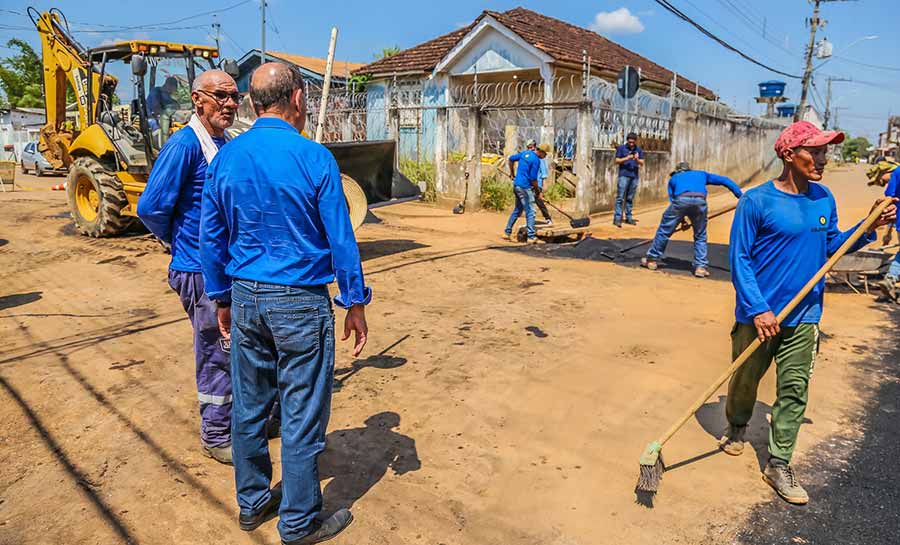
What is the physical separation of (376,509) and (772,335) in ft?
7.02

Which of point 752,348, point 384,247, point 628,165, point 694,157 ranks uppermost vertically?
point 694,157

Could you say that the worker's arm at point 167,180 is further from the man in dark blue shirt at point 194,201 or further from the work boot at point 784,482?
the work boot at point 784,482

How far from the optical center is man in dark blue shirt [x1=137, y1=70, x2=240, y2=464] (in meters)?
3.17

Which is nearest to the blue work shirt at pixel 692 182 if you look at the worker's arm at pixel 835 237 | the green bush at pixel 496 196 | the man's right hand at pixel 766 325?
the worker's arm at pixel 835 237

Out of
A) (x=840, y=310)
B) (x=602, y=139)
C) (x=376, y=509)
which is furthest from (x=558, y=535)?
(x=602, y=139)

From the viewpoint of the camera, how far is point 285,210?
242 cm

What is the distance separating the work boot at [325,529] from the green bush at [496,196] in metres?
12.2

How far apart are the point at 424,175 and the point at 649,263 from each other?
822 centimetres

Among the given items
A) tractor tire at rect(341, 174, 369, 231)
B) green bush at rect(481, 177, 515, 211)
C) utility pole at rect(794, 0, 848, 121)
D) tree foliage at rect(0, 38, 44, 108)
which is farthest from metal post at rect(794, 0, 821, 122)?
tree foliage at rect(0, 38, 44, 108)

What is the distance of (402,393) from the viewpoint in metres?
4.36

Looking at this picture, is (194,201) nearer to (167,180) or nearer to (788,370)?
(167,180)

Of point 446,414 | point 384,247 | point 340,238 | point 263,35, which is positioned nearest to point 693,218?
point 384,247

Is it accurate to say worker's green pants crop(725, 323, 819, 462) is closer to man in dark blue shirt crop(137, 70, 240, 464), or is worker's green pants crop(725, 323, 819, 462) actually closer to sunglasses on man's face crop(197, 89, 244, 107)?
man in dark blue shirt crop(137, 70, 240, 464)

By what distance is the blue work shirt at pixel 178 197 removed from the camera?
3.16m
